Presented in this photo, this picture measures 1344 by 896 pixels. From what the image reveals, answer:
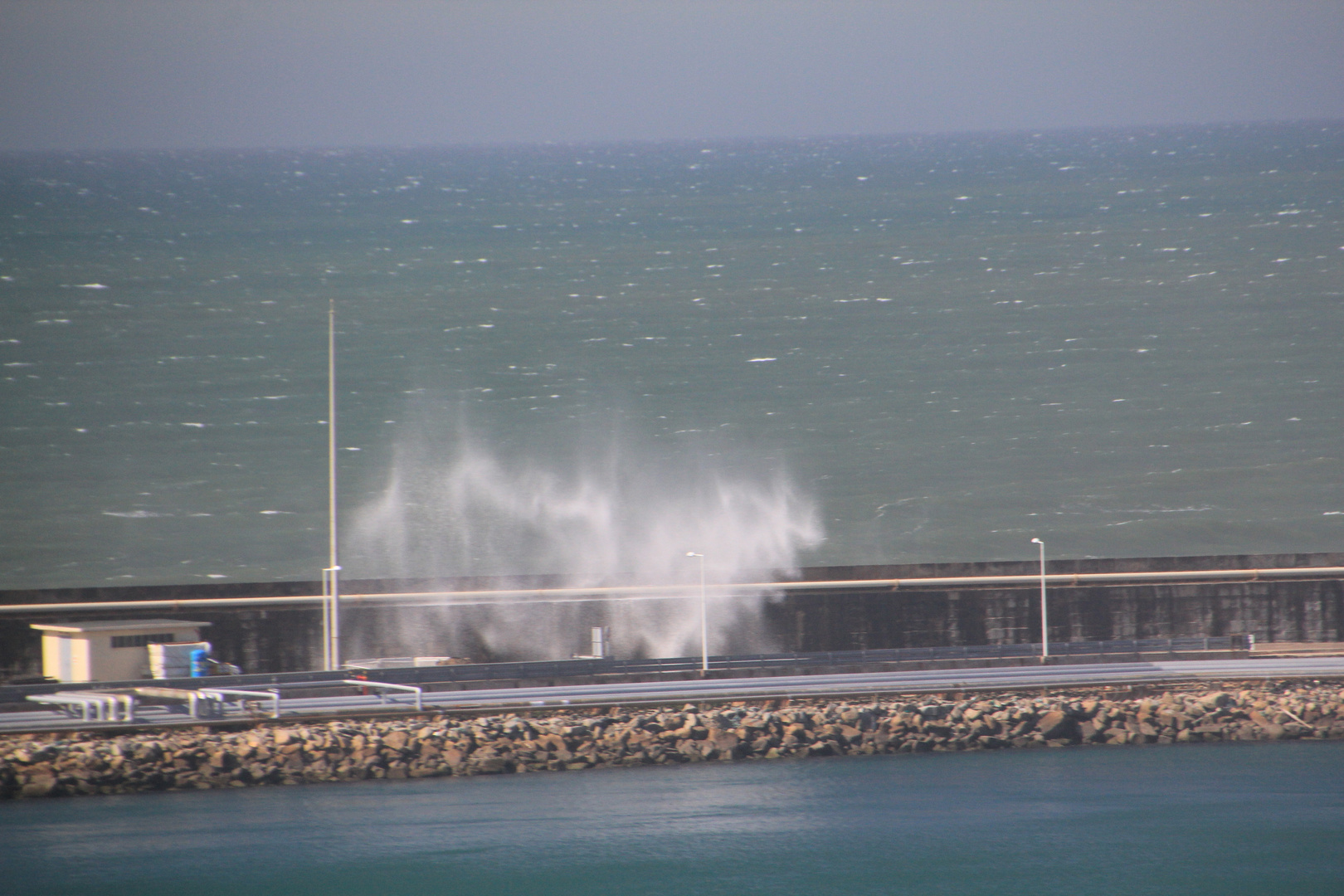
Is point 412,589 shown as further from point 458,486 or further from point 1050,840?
point 458,486

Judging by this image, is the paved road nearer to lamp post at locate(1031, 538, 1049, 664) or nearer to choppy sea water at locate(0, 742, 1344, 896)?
lamp post at locate(1031, 538, 1049, 664)

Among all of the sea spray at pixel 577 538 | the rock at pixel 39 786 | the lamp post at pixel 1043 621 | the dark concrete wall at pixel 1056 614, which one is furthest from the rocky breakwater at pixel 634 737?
the sea spray at pixel 577 538

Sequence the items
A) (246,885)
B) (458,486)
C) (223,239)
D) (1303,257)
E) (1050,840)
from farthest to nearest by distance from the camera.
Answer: (223,239)
(1303,257)
(458,486)
(1050,840)
(246,885)

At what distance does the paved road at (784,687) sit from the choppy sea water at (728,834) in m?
1.54

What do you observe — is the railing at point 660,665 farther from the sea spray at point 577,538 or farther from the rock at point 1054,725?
the rock at point 1054,725

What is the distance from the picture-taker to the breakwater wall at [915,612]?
33.9 meters

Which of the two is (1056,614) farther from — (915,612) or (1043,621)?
(915,612)

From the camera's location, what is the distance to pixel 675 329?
8588 centimetres

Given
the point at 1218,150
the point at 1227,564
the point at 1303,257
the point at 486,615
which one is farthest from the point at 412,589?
the point at 1218,150

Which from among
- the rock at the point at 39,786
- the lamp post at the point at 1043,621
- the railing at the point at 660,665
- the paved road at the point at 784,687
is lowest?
the rock at the point at 39,786

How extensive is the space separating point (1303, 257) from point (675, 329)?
1659 inches

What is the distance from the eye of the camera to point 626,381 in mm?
75625

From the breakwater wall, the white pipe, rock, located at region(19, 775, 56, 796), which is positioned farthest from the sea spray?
rock, located at region(19, 775, 56, 796)

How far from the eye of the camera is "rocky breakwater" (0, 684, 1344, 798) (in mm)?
26734
